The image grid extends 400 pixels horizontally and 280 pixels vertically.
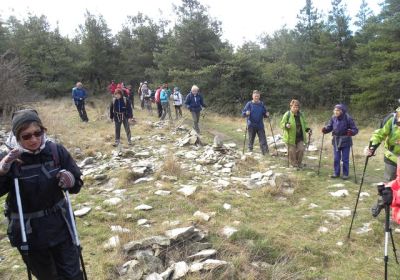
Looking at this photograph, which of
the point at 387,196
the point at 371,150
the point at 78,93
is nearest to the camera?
the point at 387,196

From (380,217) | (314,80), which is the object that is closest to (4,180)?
(380,217)

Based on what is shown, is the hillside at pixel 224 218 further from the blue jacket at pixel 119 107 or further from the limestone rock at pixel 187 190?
the blue jacket at pixel 119 107

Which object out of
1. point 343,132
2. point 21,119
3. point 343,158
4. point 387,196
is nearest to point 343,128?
point 343,132

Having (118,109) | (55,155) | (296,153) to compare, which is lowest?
(296,153)

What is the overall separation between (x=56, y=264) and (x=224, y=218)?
3.35m

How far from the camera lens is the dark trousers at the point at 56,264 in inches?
127

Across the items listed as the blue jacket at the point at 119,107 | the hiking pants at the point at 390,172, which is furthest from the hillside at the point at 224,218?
the blue jacket at the point at 119,107

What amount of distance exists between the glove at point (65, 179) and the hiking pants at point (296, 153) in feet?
25.2

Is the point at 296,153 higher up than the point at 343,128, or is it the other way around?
the point at 343,128

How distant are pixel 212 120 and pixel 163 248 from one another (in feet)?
54.3

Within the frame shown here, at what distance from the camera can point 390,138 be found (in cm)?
597

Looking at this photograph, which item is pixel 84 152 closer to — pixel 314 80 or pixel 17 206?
pixel 17 206

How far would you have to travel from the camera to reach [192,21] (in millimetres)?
28266

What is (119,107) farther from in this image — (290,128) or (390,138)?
(390,138)
